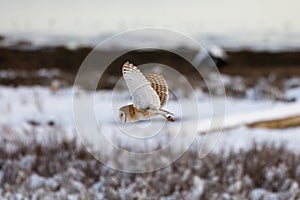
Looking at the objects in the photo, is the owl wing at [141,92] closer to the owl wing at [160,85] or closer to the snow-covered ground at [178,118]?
the owl wing at [160,85]

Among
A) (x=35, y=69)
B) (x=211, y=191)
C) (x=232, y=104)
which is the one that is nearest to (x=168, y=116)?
(x=211, y=191)

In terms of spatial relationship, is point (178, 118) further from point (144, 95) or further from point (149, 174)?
point (144, 95)

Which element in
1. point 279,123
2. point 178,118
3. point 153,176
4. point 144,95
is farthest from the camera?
point 279,123

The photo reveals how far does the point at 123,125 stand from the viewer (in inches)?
16.7

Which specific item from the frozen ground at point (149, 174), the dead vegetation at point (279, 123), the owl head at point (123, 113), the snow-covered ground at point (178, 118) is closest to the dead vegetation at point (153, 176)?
the frozen ground at point (149, 174)

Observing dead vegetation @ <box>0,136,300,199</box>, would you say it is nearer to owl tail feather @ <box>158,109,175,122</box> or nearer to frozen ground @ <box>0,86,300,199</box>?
frozen ground @ <box>0,86,300,199</box>

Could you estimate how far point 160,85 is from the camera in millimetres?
423

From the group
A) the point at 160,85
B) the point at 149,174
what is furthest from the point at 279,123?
the point at 160,85

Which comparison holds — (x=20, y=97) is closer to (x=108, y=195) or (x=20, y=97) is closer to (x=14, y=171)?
(x=14, y=171)

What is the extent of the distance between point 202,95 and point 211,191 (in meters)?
6.70

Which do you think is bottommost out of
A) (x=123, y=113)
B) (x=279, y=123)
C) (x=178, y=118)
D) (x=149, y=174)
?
(x=123, y=113)

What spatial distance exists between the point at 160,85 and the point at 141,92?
0.12ft

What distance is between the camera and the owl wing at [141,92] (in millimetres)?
392

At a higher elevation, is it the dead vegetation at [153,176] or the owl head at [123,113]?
the dead vegetation at [153,176]
